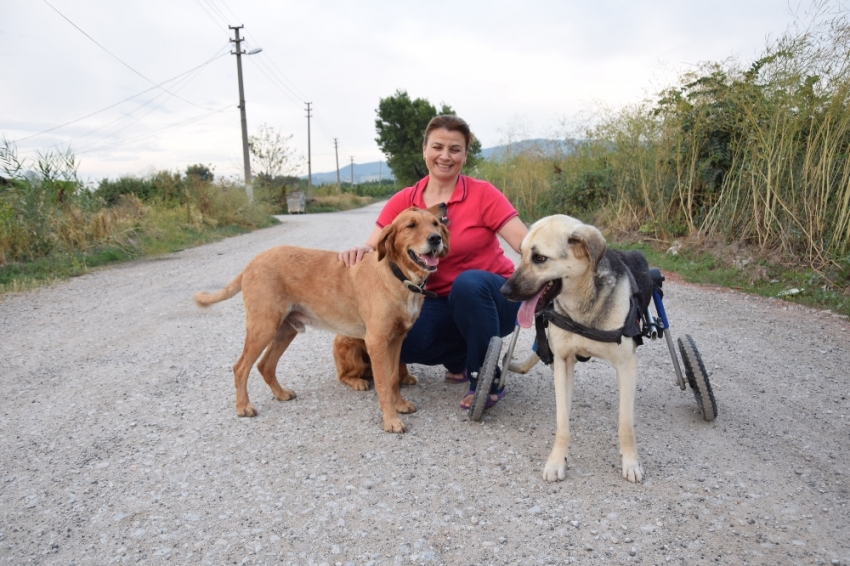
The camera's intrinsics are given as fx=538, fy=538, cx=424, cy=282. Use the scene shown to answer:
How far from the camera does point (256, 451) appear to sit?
3.22 metres

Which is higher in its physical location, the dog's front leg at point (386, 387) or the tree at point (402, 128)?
the tree at point (402, 128)

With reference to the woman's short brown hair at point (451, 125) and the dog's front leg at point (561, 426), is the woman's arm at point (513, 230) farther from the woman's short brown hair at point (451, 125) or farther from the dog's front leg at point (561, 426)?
the dog's front leg at point (561, 426)

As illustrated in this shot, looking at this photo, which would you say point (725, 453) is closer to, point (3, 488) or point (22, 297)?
point (3, 488)

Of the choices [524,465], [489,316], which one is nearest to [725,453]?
[524,465]

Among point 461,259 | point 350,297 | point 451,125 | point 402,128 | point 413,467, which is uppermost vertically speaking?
point 402,128

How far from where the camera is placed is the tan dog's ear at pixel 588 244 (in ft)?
8.96

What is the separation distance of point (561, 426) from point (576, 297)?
70 cm

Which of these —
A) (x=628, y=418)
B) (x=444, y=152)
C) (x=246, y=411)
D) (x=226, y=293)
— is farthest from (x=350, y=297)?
(x=628, y=418)

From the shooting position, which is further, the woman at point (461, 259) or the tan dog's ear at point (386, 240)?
the woman at point (461, 259)

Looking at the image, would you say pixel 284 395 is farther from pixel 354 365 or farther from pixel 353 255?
pixel 353 255

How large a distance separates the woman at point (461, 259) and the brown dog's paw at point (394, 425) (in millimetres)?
545

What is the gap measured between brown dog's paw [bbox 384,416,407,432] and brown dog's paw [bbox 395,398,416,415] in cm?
25

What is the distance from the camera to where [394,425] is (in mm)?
3479

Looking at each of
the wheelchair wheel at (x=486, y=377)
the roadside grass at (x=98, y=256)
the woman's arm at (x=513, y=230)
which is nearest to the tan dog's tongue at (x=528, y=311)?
the wheelchair wheel at (x=486, y=377)
